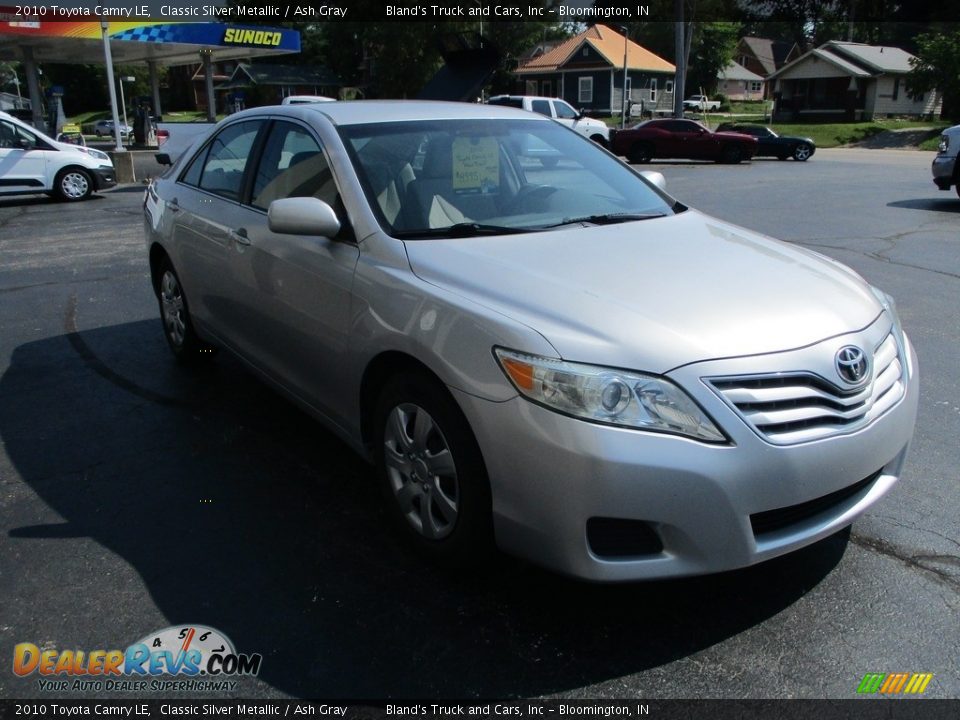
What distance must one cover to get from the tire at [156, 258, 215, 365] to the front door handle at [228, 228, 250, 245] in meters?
1.03

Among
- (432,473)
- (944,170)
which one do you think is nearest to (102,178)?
(944,170)

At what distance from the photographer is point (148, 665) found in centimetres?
271

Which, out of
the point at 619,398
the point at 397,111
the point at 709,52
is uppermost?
the point at 709,52

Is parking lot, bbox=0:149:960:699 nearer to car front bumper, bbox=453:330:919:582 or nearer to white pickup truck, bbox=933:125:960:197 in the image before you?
car front bumper, bbox=453:330:919:582

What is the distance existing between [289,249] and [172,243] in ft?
5.85

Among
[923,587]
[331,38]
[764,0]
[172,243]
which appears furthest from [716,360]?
[764,0]

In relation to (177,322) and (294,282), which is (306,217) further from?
(177,322)

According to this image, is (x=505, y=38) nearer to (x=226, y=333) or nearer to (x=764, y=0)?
(x=764, y=0)

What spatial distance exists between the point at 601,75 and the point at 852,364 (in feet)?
192

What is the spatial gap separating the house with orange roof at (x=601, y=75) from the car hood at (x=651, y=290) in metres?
56.1

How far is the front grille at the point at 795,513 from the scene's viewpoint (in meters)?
2.66

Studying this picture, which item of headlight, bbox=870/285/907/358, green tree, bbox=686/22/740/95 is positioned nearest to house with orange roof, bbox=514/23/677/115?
green tree, bbox=686/22/740/95

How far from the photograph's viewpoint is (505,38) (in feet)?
227

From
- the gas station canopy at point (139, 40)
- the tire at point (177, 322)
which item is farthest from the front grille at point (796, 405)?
the gas station canopy at point (139, 40)
